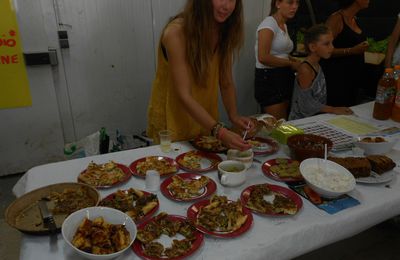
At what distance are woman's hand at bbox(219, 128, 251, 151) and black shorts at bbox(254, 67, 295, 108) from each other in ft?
5.26

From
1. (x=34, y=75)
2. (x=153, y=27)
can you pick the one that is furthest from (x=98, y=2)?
(x=34, y=75)

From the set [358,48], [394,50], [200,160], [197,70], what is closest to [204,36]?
[197,70]

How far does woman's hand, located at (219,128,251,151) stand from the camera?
146 cm

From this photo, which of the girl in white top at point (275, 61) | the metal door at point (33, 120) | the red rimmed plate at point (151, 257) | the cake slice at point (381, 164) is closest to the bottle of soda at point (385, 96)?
the cake slice at point (381, 164)

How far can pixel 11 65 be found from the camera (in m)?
2.75

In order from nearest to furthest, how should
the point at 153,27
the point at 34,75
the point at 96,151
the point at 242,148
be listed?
the point at 242,148, the point at 96,151, the point at 34,75, the point at 153,27

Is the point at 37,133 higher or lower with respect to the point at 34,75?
lower

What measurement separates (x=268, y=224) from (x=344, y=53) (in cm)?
224

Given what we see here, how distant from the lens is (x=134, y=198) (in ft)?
4.04

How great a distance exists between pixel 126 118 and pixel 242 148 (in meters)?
2.14

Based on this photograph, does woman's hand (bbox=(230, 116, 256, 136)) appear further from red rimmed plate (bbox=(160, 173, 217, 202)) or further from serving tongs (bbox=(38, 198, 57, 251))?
serving tongs (bbox=(38, 198, 57, 251))

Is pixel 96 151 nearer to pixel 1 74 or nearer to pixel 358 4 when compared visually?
pixel 1 74

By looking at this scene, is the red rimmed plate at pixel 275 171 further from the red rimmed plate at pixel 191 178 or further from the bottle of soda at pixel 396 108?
the bottle of soda at pixel 396 108

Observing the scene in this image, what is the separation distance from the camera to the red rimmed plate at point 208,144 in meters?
1.64
